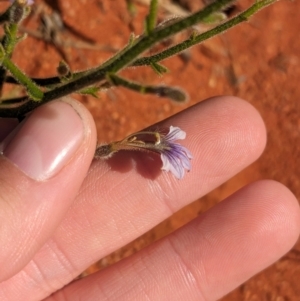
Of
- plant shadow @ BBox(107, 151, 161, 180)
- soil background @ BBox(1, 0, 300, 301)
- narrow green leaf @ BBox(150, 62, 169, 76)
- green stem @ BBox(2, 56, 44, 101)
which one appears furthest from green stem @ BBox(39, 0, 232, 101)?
soil background @ BBox(1, 0, 300, 301)

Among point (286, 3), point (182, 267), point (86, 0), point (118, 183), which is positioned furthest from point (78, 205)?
point (286, 3)

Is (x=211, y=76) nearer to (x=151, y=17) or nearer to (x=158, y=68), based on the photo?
(x=158, y=68)

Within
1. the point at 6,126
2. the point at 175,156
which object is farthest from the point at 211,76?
the point at 6,126

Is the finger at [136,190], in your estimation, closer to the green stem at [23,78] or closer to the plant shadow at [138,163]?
the plant shadow at [138,163]

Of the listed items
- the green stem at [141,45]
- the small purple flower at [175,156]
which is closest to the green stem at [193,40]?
the green stem at [141,45]

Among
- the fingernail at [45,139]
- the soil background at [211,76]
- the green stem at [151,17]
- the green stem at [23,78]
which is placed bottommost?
the soil background at [211,76]
